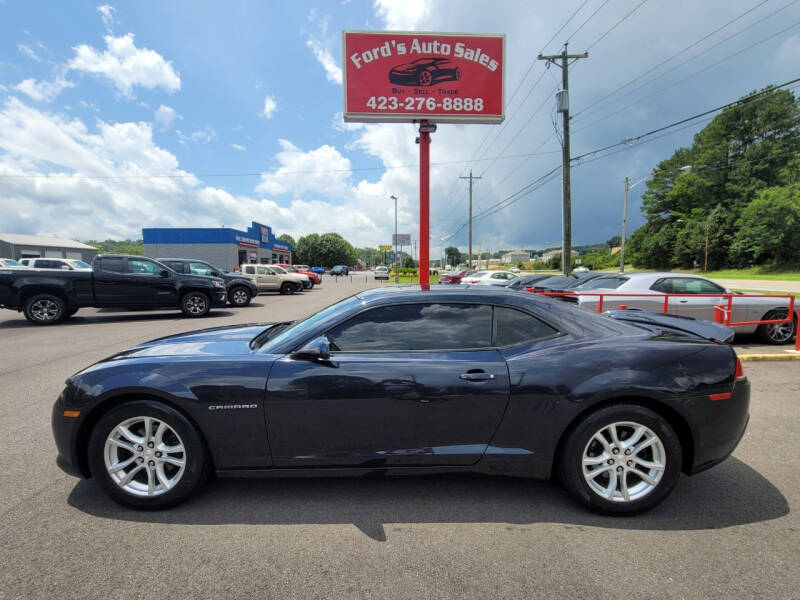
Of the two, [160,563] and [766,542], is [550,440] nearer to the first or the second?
[766,542]

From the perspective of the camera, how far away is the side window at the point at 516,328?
252cm

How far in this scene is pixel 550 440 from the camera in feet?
7.77

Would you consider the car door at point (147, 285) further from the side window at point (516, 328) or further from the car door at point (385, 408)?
the side window at point (516, 328)

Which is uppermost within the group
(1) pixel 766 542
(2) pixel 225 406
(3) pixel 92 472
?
(2) pixel 225 406

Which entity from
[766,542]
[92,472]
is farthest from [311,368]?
[766,542]

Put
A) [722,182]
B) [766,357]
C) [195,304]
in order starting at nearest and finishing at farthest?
[766,357] < [195,304] < [722,182]

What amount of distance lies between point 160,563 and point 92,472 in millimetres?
865

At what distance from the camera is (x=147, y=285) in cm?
1079

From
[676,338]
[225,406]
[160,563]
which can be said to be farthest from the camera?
[676,338]

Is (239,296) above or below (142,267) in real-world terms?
→ below

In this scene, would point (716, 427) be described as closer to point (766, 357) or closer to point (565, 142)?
point (766, 357)

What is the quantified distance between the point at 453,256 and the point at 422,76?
124 m

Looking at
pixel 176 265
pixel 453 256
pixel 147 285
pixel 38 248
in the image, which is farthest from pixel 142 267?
pixel 453 256

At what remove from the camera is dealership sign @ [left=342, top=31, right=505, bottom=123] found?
39.6 ft
